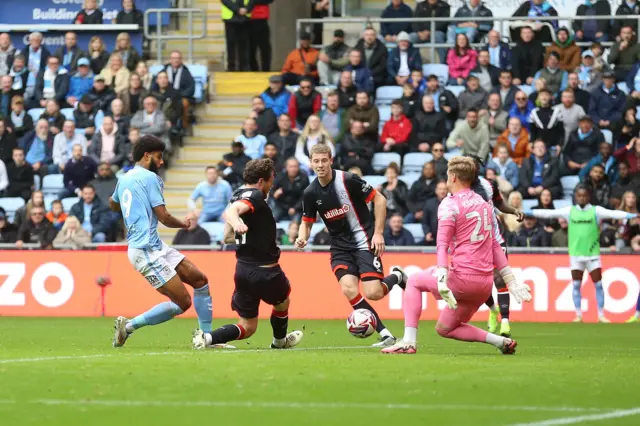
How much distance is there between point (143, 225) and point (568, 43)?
14.9 metres

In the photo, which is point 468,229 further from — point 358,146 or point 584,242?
point 358,146

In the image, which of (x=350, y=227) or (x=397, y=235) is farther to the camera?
(x=397, y=235)

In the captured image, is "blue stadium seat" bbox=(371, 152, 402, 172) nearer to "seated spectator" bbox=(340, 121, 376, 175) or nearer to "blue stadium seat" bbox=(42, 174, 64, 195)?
"seated spectator" bbox=(340, 121, 376, 175)

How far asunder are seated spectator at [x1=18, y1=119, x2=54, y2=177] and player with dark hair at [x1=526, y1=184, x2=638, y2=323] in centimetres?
1109

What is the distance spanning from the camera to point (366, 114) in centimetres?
2570

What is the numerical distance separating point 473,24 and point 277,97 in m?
4.28

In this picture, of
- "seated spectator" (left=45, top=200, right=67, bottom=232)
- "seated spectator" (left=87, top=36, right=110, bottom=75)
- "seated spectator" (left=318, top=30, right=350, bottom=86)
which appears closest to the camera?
"seated spectator" (left=45, top=200, right=67, bottom=232)

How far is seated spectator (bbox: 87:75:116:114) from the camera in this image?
2827cm

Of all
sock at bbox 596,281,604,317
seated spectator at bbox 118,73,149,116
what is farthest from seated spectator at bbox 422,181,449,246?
seated spectator at bbox 118,73,149,116

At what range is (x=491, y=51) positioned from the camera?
26828mm

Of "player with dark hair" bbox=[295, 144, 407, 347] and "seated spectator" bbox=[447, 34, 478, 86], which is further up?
"seated spectator" bbox=[447, 34, 478, 86]

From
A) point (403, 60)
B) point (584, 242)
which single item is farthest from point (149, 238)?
point (403, 60)

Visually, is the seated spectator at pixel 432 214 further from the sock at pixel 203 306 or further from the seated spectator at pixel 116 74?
the sock at pixel 203 306

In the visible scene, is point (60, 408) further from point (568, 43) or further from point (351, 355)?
point (568, 43)
